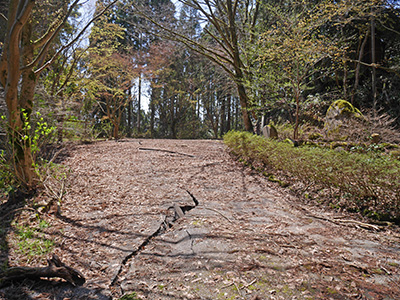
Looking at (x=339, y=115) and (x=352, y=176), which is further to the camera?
(x=339, y=115)

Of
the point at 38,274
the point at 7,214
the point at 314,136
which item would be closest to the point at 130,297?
the point at 38,274

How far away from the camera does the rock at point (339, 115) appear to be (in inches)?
297

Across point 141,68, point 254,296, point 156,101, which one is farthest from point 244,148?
point 156,101

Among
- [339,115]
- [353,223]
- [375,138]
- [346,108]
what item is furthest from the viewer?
[339,115]

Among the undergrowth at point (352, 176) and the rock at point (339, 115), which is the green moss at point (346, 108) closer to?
the rock at point (339, 115)

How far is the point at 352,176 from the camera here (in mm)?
3492

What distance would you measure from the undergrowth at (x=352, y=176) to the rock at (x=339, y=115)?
369 cm

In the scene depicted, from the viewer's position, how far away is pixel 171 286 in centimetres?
196

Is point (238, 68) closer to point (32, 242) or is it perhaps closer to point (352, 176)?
point (352, 176)

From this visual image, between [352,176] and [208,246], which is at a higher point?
[352,176]

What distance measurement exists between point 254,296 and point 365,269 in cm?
116

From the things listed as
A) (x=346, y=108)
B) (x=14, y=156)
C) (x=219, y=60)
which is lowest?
(x=14, y=156)

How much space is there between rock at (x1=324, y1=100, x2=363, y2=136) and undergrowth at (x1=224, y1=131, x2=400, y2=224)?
369 centimetres

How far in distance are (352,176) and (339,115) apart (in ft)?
16.8
